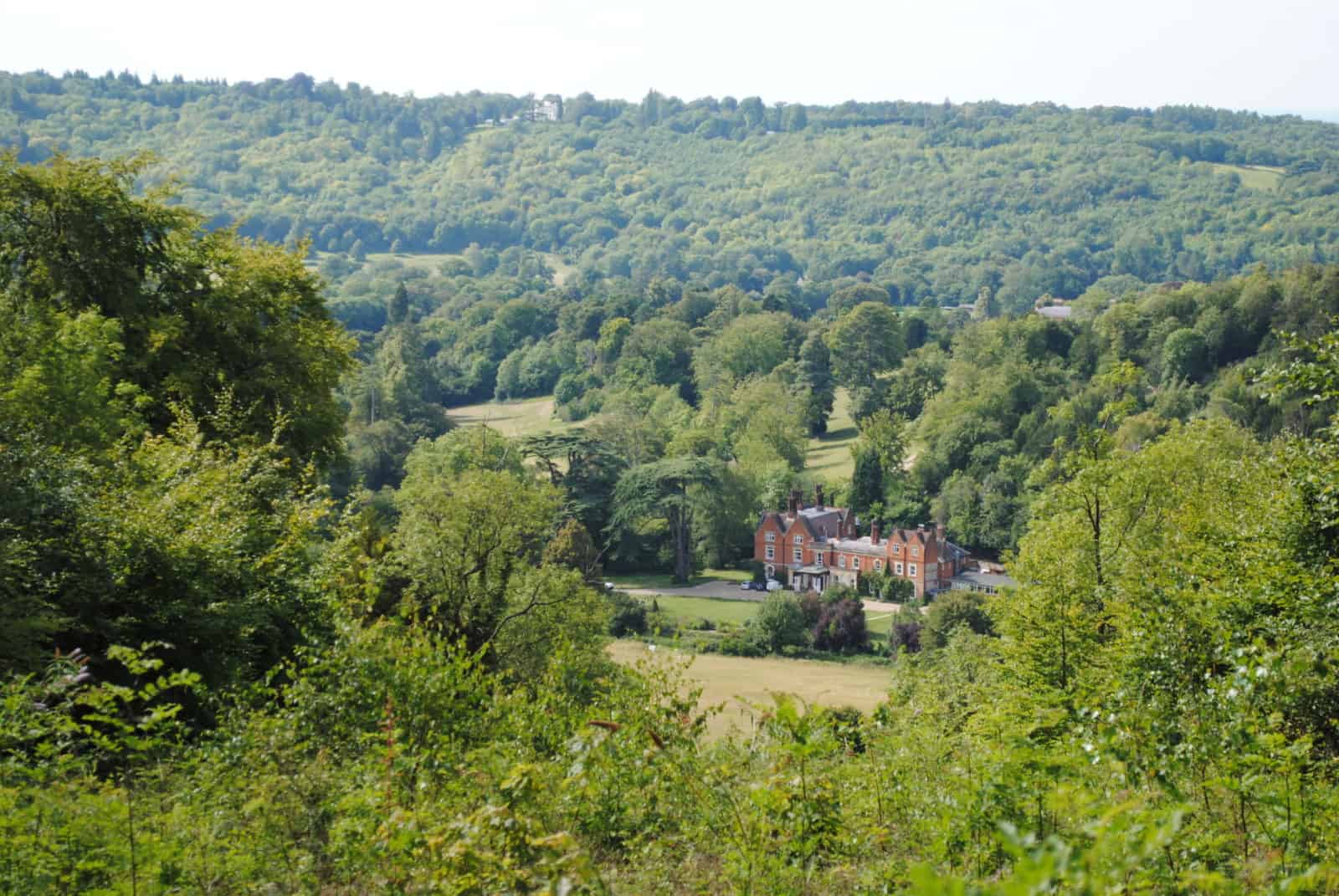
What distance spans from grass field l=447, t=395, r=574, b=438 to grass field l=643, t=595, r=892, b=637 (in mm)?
34083

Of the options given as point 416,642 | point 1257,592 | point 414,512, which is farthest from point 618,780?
point 414,512

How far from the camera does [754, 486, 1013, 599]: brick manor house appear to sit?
5294 centimetres

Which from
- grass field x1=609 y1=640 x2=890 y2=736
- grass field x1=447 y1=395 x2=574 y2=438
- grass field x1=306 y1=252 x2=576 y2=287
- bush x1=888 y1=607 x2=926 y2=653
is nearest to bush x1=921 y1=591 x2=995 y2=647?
bush x1=888 y1=607 x2=926 y2=653

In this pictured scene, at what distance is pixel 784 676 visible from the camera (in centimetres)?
3803

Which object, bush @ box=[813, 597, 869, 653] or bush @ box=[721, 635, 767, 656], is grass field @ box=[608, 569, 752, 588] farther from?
bush @ box=[721, 635, 767, 656]

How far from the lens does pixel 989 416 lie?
65312 mm

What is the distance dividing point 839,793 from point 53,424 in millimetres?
10106

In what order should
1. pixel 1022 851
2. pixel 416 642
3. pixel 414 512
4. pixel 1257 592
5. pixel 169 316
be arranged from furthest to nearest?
pixel 414 512
pixel 169 316
pixel 1257 592
pixel 416 642
pixel 1022 851

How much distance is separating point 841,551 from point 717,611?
31.7ft

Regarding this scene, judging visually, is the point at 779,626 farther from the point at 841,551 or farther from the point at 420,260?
the point at 420,260

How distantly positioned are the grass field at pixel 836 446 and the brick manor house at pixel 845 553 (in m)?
9.96

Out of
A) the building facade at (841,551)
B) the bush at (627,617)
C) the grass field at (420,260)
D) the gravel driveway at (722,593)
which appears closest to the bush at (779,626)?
the bush at (627,617)

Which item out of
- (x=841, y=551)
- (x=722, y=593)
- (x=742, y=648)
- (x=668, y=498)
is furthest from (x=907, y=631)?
(x=668, y=498)

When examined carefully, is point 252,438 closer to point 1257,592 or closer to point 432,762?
point 432,762
